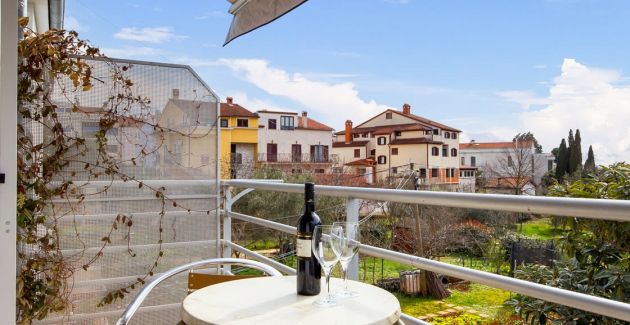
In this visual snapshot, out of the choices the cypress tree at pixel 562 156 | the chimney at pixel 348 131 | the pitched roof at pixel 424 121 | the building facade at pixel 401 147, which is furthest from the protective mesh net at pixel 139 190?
the pitched roof at pixel 424 121

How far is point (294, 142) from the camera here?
2156 cm

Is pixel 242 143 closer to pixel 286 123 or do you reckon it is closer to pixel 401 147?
pixel 401 147

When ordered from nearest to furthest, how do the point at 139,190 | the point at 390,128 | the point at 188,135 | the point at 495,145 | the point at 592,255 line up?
1. the point at 592,255
2. the point at 139,190
3. the point at 188,135
4. the point at 495,145
5. the point at 390,128

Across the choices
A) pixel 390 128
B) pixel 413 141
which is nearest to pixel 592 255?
pixel 413 141

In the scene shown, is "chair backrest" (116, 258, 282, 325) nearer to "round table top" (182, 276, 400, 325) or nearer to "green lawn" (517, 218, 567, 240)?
"round table top" (182, 276, 400, 325)

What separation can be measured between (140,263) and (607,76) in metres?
32.3

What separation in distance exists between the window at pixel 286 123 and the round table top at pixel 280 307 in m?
22.0

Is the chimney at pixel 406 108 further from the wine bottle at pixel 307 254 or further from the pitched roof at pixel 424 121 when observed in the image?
the wine bottle at pixel 307 254

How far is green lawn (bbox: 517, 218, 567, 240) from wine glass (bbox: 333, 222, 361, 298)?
2042 mm

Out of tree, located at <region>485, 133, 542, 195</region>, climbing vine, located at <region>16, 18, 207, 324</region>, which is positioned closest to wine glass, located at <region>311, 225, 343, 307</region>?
climbing vine, located at <region>16, 18, 207, 324</region>

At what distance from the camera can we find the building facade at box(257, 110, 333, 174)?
14.8 meters

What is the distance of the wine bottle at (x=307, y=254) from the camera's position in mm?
1301

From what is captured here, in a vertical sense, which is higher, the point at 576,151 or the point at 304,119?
the point at 304,119

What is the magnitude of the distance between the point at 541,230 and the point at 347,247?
12.8 ft
